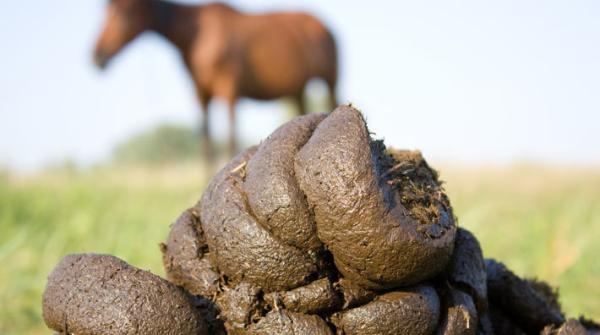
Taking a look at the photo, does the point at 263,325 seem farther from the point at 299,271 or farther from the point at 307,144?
the point at 307,144

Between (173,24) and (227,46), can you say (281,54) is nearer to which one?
(227,46)

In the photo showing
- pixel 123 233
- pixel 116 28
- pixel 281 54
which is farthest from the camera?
pixel 281 54

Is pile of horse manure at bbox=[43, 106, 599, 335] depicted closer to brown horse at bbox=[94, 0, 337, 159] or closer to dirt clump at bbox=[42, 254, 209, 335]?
dirt clump at bbox=[42, 254, 209, 335]

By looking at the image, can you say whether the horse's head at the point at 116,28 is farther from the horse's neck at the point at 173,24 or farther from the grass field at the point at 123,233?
the grass field at the point at 123,233

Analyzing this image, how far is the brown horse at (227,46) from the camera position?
11.6m

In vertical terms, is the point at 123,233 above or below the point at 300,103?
above

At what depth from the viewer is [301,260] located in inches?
57.5

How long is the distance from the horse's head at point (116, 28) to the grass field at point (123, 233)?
10.9 ft

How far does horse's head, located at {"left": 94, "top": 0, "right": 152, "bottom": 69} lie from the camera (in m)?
11.5

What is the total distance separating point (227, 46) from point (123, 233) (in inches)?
280

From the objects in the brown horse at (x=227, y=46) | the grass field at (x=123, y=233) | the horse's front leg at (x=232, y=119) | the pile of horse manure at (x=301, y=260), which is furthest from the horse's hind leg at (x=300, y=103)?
the pile of horse manure at (x=301, y=260)

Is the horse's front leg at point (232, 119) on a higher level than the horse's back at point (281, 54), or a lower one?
lower

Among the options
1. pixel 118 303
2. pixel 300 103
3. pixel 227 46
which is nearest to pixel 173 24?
pixel 227 46

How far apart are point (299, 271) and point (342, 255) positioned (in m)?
0.10
